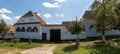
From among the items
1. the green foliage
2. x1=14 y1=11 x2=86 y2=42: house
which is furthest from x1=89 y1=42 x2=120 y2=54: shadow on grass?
x1=14 y1=11 x2=86 y2=42: house

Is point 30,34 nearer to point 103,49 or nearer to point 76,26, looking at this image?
point 76,26

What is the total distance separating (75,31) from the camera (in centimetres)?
3894

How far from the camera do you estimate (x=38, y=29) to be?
50500 millimetres

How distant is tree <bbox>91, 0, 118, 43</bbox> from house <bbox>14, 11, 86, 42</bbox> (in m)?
9.35

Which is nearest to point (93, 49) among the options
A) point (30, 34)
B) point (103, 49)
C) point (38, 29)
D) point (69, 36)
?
point (103, 49)

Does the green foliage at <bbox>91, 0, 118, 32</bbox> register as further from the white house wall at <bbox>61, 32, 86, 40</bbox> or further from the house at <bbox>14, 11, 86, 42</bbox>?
the house at <bbox>14, 11, 86, 42</bbox>

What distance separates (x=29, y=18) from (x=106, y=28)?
21830mm

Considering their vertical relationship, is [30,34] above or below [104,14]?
below

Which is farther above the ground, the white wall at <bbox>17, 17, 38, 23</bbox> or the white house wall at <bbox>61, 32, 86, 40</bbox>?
the white wall at <bbox>17, 17, 38, 23</bbox>

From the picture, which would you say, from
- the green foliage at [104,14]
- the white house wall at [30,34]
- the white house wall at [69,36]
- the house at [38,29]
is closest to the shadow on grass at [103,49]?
the green foliage at [104,14]

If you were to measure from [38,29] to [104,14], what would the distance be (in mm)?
18366

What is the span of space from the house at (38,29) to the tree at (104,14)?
9.35m

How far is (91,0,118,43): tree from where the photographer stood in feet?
124

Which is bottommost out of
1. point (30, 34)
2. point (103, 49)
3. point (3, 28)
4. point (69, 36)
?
point (103, 49)
